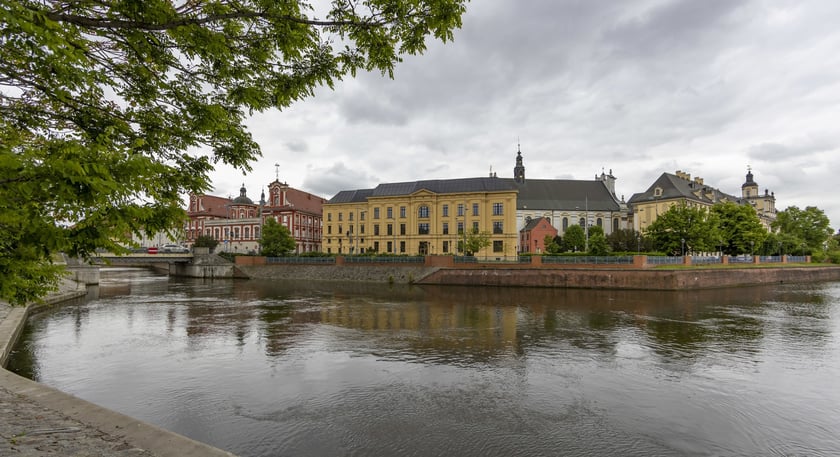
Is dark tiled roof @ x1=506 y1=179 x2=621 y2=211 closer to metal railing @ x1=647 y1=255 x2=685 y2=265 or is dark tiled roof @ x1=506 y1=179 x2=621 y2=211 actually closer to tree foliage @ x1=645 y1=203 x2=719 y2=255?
tree foliage @ x1=645 y1=203 x2=719 y2=255

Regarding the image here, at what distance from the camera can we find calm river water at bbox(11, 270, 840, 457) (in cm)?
880

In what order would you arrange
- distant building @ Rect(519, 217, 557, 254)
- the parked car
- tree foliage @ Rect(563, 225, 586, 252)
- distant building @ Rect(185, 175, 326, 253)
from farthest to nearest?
distant building @ Rect(185, 175, 326, 253), distant building @ Rect(519, 217, 557, 254), tree foliage @ Rect(563, 225, 586, 252), the parked car

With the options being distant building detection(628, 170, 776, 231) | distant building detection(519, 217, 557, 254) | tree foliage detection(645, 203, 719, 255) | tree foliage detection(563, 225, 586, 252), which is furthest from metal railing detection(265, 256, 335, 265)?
distant building detection(628, 170, 776, 231)

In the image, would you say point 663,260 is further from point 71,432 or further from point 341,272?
point 71,432

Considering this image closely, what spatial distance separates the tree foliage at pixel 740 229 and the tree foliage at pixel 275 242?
2495 inches

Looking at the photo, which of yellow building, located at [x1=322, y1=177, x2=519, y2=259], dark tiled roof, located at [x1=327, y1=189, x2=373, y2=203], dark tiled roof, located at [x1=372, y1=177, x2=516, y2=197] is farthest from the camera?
dark tiled roof, located at [x1=327, y1=189, x2=373, y2=203]

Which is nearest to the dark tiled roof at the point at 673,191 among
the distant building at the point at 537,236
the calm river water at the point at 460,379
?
the distant building at the point at 537,236

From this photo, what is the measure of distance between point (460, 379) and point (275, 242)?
53.7 metres

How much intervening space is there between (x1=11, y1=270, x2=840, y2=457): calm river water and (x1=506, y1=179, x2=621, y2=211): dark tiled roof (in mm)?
65077

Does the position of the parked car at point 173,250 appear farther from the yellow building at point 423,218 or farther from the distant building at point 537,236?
the distant building at point 537,236

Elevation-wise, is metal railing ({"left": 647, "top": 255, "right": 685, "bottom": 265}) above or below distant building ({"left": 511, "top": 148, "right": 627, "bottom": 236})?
below

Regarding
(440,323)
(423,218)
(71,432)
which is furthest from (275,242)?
(71,432)

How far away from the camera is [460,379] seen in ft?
41.0

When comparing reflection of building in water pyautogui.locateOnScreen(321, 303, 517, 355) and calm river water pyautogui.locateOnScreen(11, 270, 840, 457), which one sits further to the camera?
reflection of building in water pyautogui.locateOnScreen(321, 303, 517, 355)
